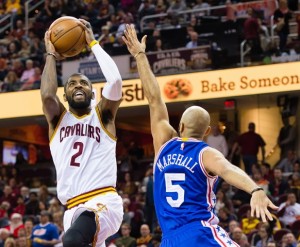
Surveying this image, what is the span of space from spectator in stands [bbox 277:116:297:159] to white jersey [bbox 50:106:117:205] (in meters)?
15.6

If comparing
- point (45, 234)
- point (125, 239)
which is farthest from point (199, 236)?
point (45, 234)

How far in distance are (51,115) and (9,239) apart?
9320 millimetres

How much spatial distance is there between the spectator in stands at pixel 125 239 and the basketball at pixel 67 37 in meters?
8.94

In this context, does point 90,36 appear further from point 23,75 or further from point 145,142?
point 145,142

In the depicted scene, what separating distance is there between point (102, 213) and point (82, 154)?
66 cm

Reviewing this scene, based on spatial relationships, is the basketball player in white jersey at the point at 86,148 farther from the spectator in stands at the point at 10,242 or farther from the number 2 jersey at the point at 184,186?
the spectator in stands at the point at 10,242

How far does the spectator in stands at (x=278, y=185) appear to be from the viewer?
20.1 metres

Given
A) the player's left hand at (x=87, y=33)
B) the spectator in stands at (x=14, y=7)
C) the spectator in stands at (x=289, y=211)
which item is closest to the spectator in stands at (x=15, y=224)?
the spectator in stands at (x=289, y=211)

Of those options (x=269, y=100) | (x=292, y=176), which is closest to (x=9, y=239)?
(x=292, y=176)

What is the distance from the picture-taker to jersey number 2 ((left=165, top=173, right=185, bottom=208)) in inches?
294

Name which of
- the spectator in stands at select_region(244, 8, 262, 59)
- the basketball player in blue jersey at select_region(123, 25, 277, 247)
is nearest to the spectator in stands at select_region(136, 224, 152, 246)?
the spectator in stands at select_region(244, 8, 262, 59)

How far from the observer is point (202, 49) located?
2322 cm

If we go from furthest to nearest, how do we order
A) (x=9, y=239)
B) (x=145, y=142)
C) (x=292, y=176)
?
1. (x=145, y=142)
2. (x=292, y=176)
3. (x=9, y=239)

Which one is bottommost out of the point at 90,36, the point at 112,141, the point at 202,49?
the point at 112,141
